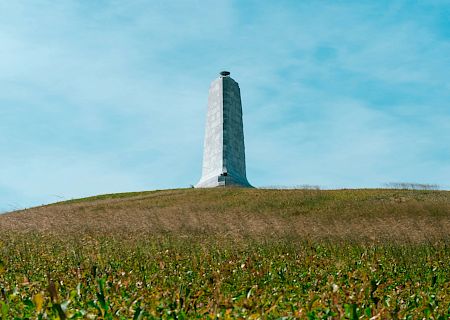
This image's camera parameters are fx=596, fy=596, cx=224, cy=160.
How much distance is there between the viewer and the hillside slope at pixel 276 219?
12992 millimetres

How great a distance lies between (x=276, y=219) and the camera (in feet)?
50.9

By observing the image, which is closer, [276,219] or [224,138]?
[276,219]

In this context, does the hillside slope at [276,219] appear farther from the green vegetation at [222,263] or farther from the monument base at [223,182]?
the monument base at [223,182]

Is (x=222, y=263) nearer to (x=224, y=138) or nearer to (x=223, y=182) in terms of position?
(x=223, y=182)

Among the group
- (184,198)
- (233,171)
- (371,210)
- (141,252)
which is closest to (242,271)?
(141,252)

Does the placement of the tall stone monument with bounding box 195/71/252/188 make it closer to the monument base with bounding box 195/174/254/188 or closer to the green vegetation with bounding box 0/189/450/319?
the monument base with bounding box 195/174/254/188

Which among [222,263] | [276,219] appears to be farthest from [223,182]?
[222,263]

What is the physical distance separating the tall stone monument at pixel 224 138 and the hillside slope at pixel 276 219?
20.8ft

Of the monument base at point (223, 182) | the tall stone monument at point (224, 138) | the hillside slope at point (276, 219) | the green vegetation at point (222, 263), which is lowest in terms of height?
the green vegetation at point (222, 263)

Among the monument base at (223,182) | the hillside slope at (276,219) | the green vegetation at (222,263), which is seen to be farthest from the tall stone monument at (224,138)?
the green vegetation at (222,263)

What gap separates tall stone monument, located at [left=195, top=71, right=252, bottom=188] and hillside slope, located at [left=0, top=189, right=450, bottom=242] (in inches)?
249

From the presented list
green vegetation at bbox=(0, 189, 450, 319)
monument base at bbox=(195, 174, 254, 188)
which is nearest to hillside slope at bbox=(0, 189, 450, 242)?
green vegetation at bbox=(0, 189, 450, 319)

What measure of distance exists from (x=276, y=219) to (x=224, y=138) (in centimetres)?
1969

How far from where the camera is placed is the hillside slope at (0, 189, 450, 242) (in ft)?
42.6
